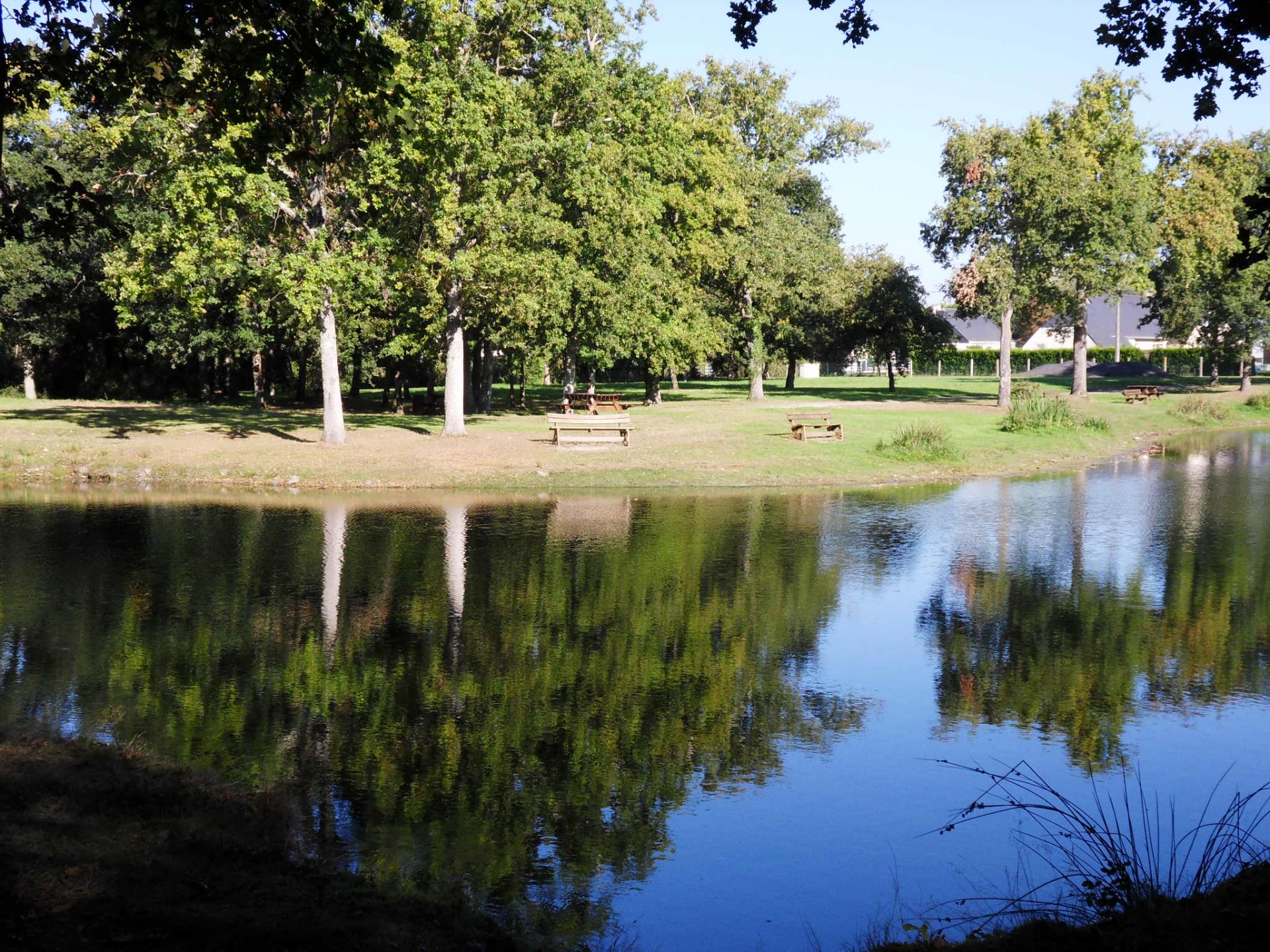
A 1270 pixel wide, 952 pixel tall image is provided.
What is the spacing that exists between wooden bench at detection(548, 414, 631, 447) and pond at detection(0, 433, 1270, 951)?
10857 mm

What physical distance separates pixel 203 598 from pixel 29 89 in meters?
7.47

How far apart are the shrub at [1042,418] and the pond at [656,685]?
65.0 ft

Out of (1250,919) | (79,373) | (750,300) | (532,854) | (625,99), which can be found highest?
(625,99)

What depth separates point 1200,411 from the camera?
56.0m

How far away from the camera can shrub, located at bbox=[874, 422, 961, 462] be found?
113ft

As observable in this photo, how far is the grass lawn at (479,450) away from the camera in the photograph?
30.1m

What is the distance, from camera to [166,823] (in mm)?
7797

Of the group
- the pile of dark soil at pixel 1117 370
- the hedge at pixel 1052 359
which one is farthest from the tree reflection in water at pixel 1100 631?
the hedge at pixel 1052 359

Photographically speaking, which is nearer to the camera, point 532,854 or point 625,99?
point 532,854

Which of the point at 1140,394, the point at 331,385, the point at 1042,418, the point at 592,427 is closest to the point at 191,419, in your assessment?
the point at 331,385

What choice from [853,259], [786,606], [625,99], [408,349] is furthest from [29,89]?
[853,259]

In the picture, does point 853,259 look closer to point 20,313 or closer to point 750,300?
point 750,300

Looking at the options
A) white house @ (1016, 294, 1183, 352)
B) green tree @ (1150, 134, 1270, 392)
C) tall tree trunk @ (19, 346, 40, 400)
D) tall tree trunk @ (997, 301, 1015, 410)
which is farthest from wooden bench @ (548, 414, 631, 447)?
white house @ (1016, 294, 1183, 352)

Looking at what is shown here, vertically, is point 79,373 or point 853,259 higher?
point 853,259
